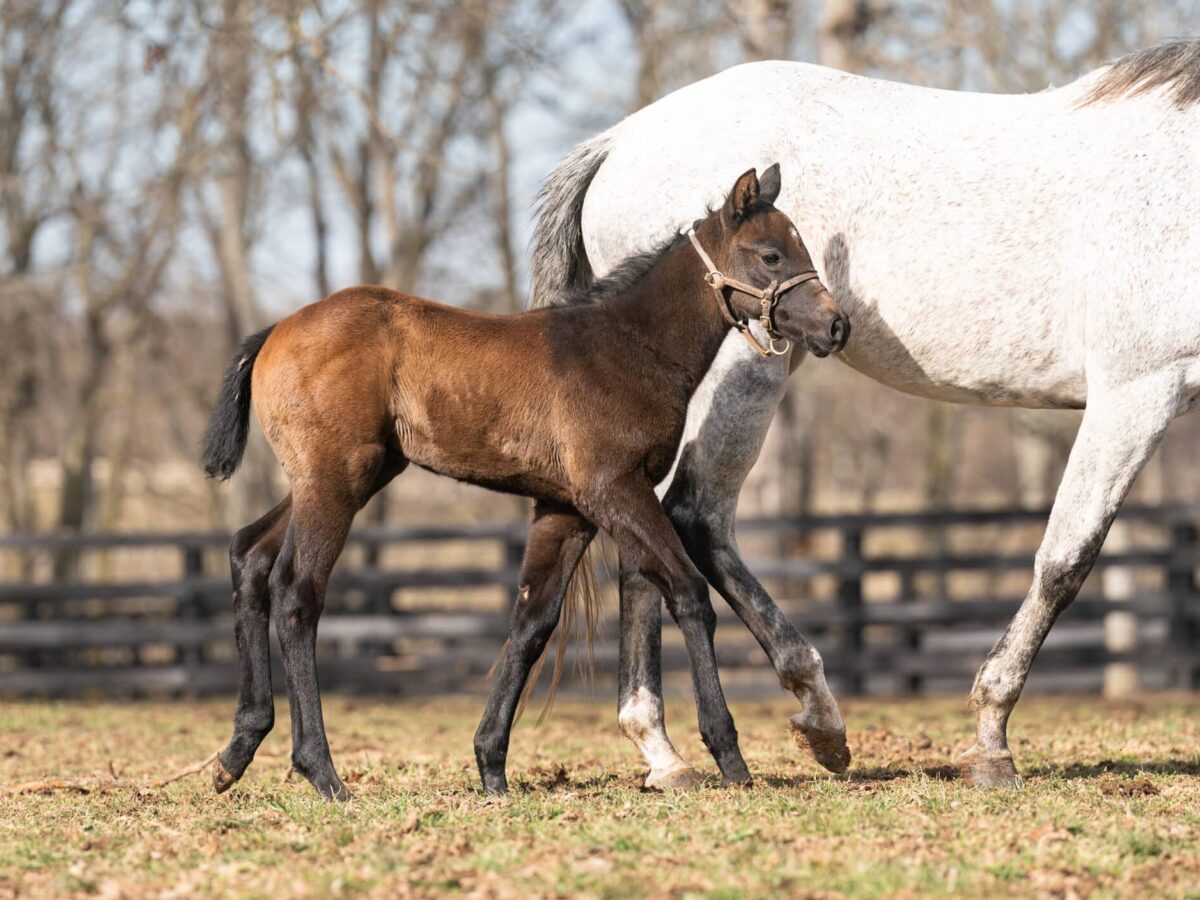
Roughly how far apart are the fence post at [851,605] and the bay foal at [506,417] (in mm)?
6783

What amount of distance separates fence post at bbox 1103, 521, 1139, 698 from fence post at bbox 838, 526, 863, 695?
Answer: 196 cm

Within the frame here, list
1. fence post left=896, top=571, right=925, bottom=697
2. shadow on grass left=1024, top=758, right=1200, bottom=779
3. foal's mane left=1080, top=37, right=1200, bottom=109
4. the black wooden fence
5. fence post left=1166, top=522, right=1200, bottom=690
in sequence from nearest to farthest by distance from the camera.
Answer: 1. foal's mane left=1080, top=37, right=1200, bottom=109
2. shadow on grass left=1024, top=758, right=1200, bottom=779
3. fence post left=1166, top=522, right=1200, bottom=690
4. the black wooden fence
5. fence post left=896, top=571, right=925, bottom=697

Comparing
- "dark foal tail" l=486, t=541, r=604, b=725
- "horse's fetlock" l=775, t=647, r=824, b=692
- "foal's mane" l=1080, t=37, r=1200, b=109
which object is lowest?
"horse's fetlock" l=775, t=647, r=824, b=692

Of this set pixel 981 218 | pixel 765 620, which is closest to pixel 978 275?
pixel 981 218

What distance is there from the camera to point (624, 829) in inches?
151

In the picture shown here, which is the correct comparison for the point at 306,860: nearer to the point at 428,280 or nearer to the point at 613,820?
the point at 613,820

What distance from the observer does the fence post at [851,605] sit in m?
11.3

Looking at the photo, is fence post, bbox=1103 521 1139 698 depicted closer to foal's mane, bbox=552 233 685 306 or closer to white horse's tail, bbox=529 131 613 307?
white horse's tail, bbox=529 131 613 307

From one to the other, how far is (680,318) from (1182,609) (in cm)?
778

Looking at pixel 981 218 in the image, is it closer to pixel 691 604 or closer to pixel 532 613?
pixel 691 604

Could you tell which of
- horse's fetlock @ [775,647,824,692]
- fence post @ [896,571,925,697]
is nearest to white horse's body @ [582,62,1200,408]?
horse's fetlock @ [775,647,824,692]

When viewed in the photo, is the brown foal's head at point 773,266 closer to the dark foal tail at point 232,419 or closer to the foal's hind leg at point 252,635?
the dark foal tail at point 232,419

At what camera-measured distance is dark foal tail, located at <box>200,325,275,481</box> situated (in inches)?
Result: 191

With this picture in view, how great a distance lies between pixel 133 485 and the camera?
2138cm
